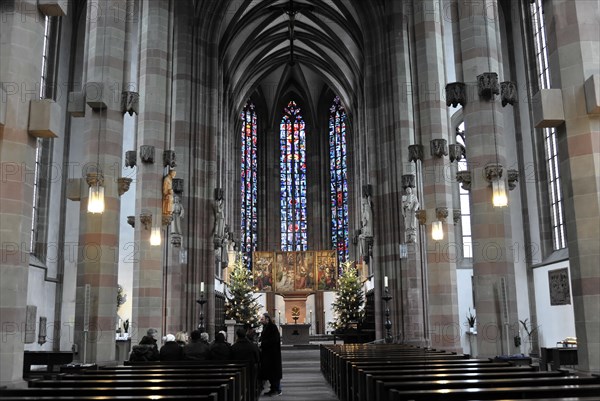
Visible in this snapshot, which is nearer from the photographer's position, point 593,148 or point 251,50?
point 593,148

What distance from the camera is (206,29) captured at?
91.8 ft

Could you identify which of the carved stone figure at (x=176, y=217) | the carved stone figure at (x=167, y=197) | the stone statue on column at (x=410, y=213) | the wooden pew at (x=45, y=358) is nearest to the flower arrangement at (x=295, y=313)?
the stone statue on column at (x=410, y=213)

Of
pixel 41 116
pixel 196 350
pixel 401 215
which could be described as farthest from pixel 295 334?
pixel 41 116

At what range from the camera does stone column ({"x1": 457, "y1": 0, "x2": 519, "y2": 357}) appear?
12539mm

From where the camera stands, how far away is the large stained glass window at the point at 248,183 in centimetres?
4488

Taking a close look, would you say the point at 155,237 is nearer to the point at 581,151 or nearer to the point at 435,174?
the point at 435,174

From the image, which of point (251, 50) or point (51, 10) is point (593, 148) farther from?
point (251, 50)

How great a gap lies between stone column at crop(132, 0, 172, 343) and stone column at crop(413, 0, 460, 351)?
801cm

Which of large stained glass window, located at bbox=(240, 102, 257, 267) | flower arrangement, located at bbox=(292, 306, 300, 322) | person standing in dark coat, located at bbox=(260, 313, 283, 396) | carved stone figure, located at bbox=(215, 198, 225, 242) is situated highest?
large stained glass window, located at bbox=(240, 102, 257, 267)

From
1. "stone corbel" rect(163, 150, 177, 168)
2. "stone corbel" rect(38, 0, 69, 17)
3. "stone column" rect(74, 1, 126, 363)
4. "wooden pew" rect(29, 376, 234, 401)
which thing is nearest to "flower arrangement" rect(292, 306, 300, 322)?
"stone corbel" rect(163, 150, 177, 168)

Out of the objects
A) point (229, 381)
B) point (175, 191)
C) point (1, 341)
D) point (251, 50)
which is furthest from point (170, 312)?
point (251, 50)

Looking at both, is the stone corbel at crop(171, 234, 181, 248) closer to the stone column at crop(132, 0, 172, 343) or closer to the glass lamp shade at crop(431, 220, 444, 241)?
the stone column at crop(132, 0, 172, 343)

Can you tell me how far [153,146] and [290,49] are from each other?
24.7 m

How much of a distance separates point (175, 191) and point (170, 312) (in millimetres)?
4177
